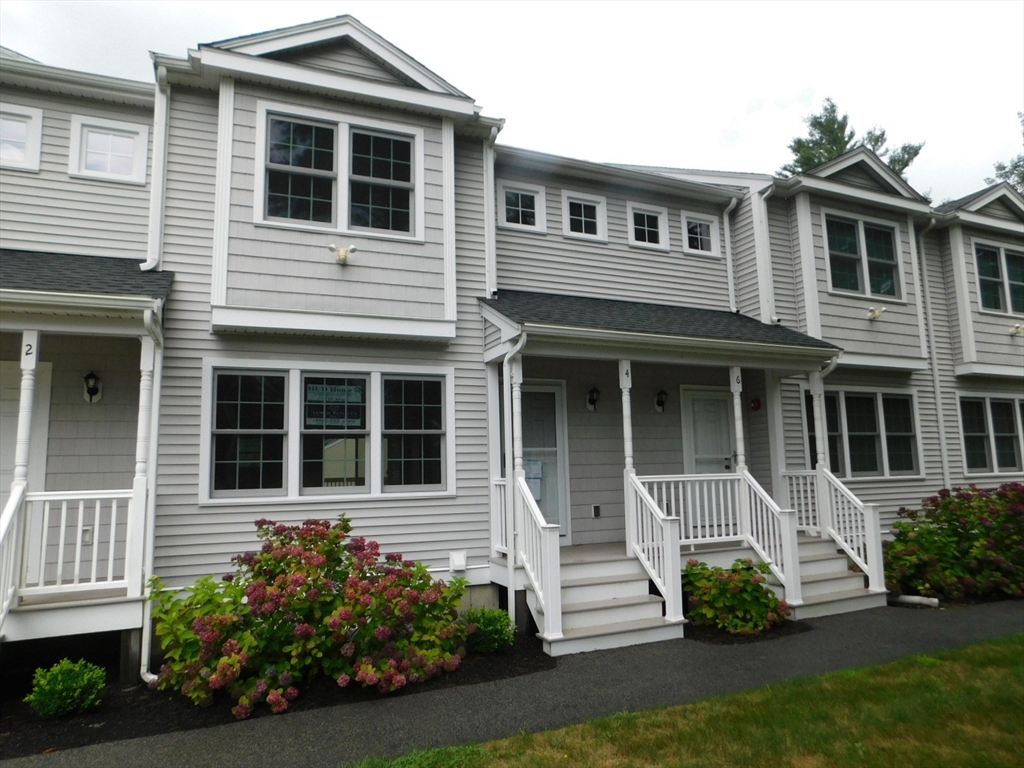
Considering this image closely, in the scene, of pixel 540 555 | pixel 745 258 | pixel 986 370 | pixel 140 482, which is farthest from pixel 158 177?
pixel 986 370

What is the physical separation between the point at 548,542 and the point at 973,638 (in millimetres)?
4302

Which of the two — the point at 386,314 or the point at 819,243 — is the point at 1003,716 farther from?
the point at 819,243

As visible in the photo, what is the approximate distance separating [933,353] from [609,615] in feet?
27.1

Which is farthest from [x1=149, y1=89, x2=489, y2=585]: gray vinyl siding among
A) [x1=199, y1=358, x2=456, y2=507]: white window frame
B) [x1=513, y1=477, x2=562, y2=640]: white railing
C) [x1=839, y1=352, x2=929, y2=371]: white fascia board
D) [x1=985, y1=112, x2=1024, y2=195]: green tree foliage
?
[x1=985, y1=112, x2=1024, y2=195]: green tree foliage

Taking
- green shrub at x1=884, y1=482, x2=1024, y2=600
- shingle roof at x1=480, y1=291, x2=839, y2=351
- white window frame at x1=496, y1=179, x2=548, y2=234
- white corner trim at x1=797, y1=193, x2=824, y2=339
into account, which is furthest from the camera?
white corner trim at x1=797, y1=193, x2=824, y2=339

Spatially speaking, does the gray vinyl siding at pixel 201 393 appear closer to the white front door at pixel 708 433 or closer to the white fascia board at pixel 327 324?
Answer: the white fascia board at pixel 327 324

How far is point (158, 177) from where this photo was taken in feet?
22.1

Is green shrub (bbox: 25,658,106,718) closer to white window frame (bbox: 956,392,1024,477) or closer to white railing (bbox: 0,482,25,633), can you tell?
white railing (bbox: 0,482,25,633)

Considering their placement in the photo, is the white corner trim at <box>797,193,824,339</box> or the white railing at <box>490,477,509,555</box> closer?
the white railing at <box>490,477,509,555</box>

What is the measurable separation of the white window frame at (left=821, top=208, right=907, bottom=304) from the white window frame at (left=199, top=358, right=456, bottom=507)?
6.41 metres

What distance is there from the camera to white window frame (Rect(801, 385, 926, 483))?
9.88 m

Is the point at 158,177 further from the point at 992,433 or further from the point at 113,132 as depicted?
the point at 992,433

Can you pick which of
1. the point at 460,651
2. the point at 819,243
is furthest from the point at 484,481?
the point at 819,243

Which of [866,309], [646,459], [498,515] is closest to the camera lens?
[498,515]
